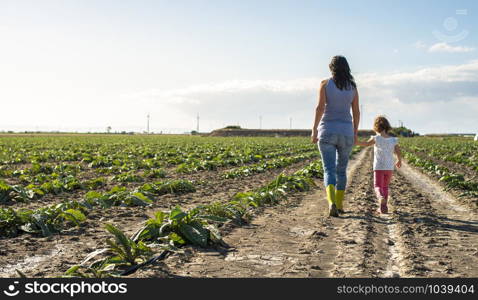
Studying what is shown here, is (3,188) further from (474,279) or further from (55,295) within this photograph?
(474,279)

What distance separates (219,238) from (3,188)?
17.6ft

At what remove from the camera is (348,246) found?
5.06m

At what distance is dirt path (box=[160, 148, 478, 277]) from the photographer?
4.15 meters

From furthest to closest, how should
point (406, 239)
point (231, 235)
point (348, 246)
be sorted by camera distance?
point (231, 235) < point (406, 239) < point (348, 246)

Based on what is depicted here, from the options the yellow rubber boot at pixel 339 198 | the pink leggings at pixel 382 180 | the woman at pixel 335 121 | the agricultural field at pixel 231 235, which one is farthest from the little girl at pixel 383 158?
the yellow rubber boot at pixel 339 198

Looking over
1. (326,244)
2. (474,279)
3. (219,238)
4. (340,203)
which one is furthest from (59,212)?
(474,279)

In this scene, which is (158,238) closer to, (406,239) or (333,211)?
(406,239)

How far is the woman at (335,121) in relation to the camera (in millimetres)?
6816

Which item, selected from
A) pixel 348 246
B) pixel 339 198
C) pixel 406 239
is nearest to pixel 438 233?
pixel 406 239

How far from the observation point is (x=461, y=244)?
525 cm

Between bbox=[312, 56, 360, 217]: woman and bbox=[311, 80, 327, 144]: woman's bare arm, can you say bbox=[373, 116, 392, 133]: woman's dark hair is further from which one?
bbox=[311, 80, 327, 144]: woman's bare arm

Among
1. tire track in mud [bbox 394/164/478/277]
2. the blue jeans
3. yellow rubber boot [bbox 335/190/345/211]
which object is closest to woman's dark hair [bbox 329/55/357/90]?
the blue jeans

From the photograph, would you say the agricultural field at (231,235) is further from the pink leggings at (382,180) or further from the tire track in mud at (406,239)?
the pink leggings at (382,180)

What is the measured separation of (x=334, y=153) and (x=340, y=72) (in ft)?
4.07
